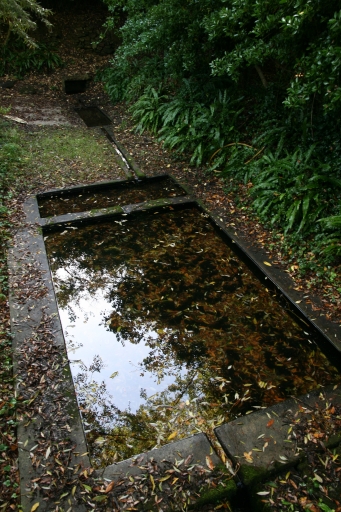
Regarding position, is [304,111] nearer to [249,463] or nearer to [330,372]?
[330,372]

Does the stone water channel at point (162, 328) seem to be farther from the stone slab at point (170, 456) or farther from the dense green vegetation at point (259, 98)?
the dense green vegetation at point (259, 98)

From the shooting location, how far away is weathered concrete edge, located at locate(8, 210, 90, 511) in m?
2.83

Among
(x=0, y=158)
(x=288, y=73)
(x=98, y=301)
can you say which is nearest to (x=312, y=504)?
(x=98, y=301)

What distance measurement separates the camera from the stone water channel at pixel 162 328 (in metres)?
3.41

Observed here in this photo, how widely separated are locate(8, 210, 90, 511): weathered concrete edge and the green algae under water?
0.68 ft

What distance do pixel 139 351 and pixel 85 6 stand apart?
564 inches

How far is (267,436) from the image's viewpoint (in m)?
3.05

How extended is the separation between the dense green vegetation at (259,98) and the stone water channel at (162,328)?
40.8 inches

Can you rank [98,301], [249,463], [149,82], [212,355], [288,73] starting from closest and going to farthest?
[249,463] < [212,355] < [98,301] < [288,73] < [149,82]

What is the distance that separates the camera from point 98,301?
4777 millimetres

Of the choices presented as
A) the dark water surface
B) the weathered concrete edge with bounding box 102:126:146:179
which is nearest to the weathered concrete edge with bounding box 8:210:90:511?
Result: the dark water surface

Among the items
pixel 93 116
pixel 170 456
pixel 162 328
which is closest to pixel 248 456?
pixel 170 456

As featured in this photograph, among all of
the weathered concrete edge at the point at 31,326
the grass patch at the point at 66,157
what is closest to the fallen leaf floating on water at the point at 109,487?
the weathered concrete edge at the point at 31,326

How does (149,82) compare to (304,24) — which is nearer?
(304,24)
